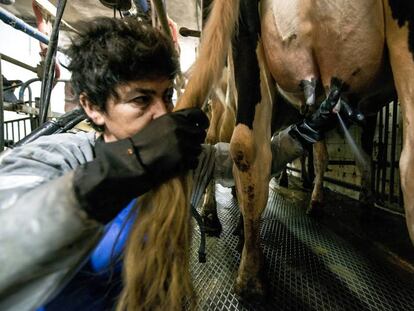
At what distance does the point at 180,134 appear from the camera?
571 millimetres

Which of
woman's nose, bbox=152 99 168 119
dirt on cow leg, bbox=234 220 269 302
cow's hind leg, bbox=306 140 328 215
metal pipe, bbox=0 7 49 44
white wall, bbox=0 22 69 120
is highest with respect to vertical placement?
white wall, bbox=0 22 69 120

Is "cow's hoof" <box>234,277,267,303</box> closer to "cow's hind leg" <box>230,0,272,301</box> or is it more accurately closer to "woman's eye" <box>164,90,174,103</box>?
"cow's hind leg" <box>230,0,272,301</box>

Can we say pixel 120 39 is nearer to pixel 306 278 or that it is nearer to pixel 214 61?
pixel 214 61

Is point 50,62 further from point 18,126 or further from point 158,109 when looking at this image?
point 18,126

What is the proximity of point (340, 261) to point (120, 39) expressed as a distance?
5.64ft

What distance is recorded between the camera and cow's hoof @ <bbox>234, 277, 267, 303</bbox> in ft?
4.16

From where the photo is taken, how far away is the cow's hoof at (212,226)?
2231 mm

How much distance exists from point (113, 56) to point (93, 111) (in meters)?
0.19

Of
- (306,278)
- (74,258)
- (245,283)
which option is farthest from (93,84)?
(306,278)

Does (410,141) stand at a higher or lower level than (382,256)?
higher

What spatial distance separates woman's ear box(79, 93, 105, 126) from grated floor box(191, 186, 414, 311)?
97 cm

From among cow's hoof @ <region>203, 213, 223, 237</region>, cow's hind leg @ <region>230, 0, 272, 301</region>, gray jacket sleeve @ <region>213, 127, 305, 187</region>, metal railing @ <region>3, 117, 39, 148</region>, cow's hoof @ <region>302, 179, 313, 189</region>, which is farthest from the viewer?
cow's hoof @ <region>302, 179, 313, 189</region>

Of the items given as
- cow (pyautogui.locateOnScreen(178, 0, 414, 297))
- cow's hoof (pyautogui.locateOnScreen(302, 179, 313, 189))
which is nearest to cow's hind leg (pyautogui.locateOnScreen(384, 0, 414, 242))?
cow (pyautogui.locateOnScreen(178, 0, 414, 297))

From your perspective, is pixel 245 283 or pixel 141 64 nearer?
pixel 141 64
